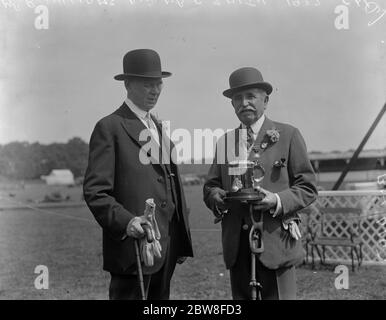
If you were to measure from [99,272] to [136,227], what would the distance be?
2718 millimetres

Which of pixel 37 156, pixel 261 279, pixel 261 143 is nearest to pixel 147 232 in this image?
pixel 261 279

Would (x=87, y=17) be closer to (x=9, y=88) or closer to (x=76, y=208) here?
(x=9, y=88)

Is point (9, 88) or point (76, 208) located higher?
→ point (9, 88)

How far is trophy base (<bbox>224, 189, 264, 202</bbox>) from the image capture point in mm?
1938

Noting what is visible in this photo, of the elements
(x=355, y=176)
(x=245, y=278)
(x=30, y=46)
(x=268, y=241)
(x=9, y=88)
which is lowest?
(x=245, y=278)

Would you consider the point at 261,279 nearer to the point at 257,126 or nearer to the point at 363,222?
the point at 257,126

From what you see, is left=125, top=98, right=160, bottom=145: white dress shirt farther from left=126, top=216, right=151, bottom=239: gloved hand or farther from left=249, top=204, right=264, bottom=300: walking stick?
left=249, top=204, right=264, bottom=300: walking stick

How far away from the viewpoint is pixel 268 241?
2062 mm

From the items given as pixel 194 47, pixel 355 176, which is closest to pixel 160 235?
pixel 194 47

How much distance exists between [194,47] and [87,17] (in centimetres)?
62

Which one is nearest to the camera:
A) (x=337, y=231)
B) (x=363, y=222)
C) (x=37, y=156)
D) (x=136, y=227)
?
(x=136, y=227)

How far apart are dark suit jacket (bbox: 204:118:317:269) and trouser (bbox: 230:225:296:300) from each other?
0.12 ft

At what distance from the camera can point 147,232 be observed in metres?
1.92
